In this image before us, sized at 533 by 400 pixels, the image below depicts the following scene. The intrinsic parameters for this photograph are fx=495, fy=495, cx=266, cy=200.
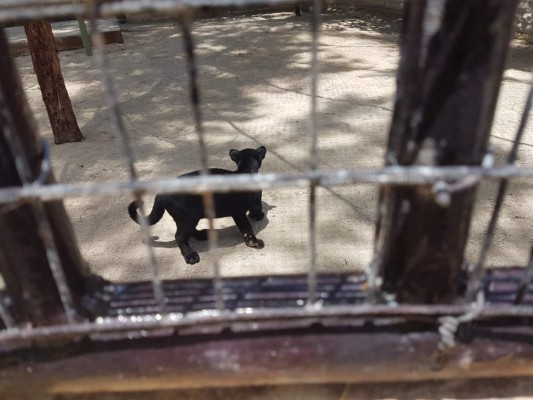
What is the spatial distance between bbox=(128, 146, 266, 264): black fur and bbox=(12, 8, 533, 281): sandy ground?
2.7 inches

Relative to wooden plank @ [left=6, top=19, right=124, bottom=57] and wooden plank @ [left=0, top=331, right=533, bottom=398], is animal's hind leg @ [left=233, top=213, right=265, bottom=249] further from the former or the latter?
wooden plank @ [left=6, top=19, right=124, bottom=57]

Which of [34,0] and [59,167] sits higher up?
[34,0]

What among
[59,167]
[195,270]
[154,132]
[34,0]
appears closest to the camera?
[34,0]

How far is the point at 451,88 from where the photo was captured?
25.2 inches

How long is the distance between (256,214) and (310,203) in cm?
208

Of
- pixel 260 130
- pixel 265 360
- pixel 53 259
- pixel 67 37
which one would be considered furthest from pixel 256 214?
pixel 67 37

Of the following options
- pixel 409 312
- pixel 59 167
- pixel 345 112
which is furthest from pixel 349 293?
pixel 345 112

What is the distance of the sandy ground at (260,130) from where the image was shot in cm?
256

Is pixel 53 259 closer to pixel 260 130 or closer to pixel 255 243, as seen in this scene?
pixel 255 243

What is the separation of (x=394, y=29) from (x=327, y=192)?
4.97m

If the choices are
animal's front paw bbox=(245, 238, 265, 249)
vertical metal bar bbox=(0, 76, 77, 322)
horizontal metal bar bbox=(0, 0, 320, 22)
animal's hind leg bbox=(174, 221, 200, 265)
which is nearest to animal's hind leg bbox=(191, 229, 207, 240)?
animal's hind leg bbox=(174, 221, 200, 265)

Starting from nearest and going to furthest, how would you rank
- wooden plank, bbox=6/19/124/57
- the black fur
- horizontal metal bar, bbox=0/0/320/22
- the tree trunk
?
horizontal metal bar, bbox=0/0/320/22, the black fur, the tree trunk, wooden plank, bbox=6/19/124/57

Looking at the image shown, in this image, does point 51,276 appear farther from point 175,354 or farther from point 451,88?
point 451,88

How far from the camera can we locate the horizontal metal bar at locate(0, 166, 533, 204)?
65 cm
